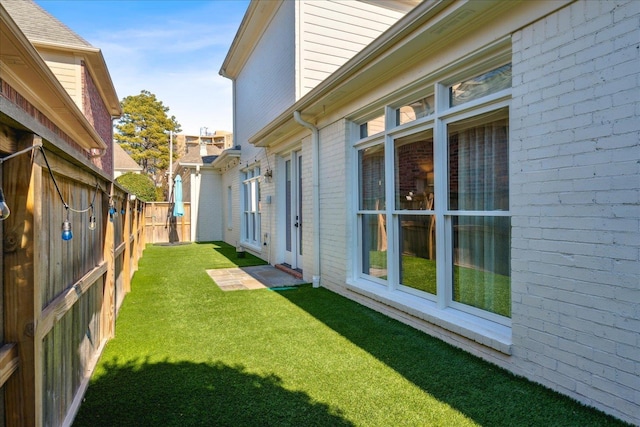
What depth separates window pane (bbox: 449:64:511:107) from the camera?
3162 millimetres

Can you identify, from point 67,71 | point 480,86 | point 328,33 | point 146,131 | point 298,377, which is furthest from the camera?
point 146,131

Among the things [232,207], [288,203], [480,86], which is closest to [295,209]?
[288,203]

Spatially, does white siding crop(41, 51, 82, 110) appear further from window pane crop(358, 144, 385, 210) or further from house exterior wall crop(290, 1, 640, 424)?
house exterior wall crop(290, 1, 640, 424)

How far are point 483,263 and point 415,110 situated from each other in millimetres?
1838

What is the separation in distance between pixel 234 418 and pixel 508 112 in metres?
3.07

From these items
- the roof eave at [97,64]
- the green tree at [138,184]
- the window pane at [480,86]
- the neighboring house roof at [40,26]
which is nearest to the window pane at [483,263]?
the window pane at [480,86]

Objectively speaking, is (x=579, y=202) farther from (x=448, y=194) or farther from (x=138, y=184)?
(x=138, y=184)

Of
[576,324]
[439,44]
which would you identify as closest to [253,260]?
[439,44]

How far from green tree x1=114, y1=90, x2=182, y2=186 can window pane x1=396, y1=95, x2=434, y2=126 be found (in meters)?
32.1

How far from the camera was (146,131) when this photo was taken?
3372 cm

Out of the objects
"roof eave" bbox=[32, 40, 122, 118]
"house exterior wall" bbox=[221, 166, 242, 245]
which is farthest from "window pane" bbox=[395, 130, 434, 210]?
"house exterior wall" bbox=[221, 166, 242, 245]

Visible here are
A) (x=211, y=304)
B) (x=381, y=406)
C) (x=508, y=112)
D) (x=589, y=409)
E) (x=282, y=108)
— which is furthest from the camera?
(x=282, y=108)

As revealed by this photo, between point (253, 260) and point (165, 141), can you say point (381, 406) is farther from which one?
point (165, 141)

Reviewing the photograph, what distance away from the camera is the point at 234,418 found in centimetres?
246
